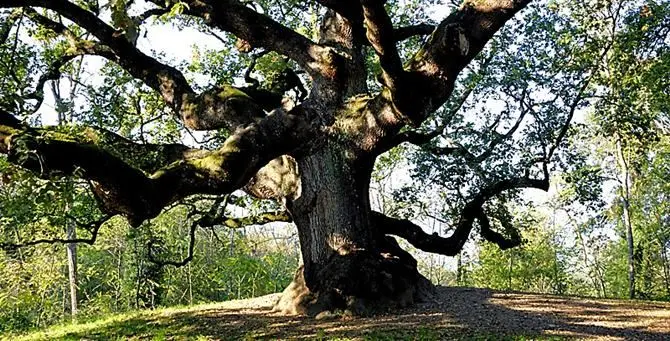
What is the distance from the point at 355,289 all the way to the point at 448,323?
1.32 m

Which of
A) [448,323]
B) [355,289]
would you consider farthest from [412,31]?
[448,323]

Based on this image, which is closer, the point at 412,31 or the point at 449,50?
the point at 449,50

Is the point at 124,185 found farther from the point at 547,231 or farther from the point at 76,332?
the point at 547,231

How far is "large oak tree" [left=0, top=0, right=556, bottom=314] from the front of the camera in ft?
21.3

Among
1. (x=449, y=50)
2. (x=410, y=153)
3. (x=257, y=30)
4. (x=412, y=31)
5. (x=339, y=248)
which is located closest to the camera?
(x=449, y=50)

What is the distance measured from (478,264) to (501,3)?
17.3 metres

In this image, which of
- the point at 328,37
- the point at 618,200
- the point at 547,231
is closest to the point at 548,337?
the point at 328,37

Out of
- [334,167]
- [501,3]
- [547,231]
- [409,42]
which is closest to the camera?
[501,3]

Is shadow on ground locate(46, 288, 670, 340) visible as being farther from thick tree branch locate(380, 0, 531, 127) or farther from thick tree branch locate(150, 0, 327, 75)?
thick tree branch locate(150, 0, 327, 75)

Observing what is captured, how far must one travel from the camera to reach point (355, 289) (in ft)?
24.9

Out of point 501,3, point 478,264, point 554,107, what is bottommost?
point 478,264

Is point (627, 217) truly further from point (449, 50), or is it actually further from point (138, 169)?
point (138, 169)

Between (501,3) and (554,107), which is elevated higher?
(501,3)

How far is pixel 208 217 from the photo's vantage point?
10.2 m
